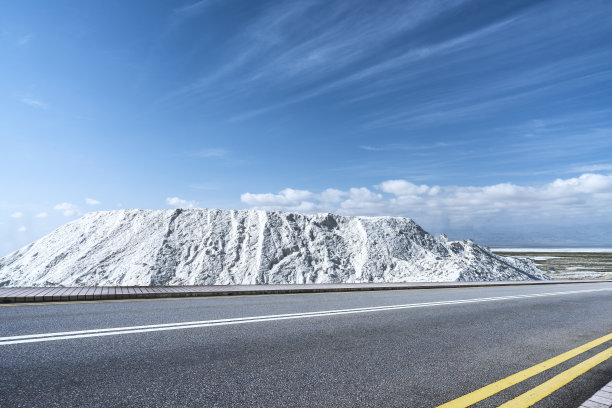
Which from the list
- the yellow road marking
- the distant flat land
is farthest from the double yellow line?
the distant flat land

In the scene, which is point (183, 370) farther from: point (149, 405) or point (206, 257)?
point (206, 257)

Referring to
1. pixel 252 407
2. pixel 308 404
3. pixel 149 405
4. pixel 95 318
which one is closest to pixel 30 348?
pixel 95 318

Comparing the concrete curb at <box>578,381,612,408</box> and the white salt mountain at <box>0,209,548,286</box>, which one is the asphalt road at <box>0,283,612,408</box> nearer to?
the concrete curb at <box>578,381,612,408</box>

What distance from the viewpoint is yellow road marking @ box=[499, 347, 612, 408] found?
341 centimetres

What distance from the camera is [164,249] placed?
810 inches

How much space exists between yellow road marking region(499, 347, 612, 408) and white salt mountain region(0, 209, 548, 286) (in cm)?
1606

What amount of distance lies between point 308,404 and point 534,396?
7.22 ft

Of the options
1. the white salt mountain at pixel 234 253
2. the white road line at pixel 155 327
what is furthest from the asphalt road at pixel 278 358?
the white salt mountain at pixel 234 253

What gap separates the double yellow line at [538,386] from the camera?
3393mm

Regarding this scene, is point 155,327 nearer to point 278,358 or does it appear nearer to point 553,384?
point 278,358

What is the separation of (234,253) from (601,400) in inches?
763

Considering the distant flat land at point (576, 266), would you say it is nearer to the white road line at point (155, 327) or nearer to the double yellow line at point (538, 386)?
the double yellow line at point (538, 386)

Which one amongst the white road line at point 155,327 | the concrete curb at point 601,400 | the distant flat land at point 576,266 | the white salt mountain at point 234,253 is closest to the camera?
the concrete curb at point 601,400

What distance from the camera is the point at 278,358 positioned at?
4.50 m
